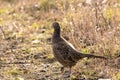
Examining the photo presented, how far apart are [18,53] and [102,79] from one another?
7.76 feet

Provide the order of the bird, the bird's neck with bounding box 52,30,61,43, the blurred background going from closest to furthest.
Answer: the bird
the bird's neck with bounding box 52,30,61,43
the blurred background

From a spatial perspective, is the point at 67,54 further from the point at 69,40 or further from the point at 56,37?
the point at 69,40

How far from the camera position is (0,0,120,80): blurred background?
7961mm

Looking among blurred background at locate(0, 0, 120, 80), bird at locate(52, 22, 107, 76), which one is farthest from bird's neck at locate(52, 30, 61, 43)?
blurred background at locate(0, 0, 120, 80)

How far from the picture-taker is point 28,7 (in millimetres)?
12820

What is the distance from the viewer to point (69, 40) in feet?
30.0

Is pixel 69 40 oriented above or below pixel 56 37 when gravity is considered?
below

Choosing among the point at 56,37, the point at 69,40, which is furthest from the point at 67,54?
the point at 69,40

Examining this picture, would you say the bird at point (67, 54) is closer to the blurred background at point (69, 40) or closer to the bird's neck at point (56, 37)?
the bird's neck at point (56, 37)

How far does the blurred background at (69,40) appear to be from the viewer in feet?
26.1

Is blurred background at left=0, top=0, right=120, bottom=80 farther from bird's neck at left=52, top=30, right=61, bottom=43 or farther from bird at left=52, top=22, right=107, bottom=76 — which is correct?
bird's neck at left=52, top=30, right=61, bottom=43

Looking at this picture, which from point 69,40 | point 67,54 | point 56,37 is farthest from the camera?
point 69,40

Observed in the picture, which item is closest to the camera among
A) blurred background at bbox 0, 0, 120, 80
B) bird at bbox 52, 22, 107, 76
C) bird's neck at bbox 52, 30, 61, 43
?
bird at bbox 52, 22, 107, 76

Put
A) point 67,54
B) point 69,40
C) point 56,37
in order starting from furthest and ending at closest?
point 69,40, point 56,37, point 67,54
